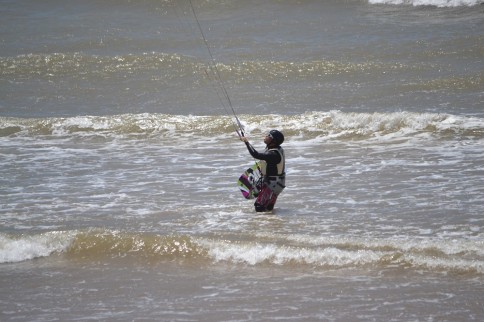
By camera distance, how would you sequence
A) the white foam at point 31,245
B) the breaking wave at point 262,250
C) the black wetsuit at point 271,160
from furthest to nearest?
the black wetsuit at point 271,160 → the white foam at point 31,245 → the breaking wave at point 262,250

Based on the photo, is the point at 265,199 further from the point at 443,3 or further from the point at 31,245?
the point at 443,3

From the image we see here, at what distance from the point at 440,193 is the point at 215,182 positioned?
2.98 metres

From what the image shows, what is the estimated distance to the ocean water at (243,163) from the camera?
26.0 feet

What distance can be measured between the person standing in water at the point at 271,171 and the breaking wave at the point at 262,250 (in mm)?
1078

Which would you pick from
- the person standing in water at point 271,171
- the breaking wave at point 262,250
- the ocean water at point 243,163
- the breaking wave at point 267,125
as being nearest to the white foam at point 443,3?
the ocean water at point 243,163

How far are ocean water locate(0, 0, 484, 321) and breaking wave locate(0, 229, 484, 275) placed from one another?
0.08 feet

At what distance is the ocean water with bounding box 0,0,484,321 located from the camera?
26.0 ft

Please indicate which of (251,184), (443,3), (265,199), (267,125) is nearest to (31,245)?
(251,184)

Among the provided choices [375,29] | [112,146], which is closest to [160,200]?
[112,146]

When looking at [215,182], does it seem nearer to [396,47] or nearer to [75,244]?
[75,244]

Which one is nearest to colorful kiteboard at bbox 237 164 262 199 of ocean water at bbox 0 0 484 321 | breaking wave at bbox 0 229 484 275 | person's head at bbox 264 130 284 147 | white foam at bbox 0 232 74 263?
ocean water at bbox 0 0 484 321

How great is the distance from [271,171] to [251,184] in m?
0.30

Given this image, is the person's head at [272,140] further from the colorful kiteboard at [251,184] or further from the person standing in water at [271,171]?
the colorful kiteboard at [251,184]

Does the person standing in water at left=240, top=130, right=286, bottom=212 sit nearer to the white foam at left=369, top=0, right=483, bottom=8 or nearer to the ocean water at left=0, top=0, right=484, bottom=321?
the ocean water at left=0, top=0, right=484, bottom=321
